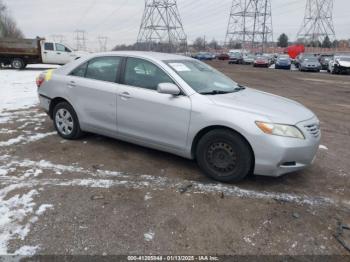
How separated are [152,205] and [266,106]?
6.22ft

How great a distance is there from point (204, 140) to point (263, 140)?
752 millimetres

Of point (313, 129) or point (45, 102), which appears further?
point (45, 102)

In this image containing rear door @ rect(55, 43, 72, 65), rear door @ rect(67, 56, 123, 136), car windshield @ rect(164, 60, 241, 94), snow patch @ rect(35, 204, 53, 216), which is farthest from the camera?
rear door @ rect(55, 43, 72, 65)

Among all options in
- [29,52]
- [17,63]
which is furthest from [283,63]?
[17,63]

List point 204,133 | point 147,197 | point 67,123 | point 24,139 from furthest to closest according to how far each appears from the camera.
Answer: point 24,139
point 67,123
point 204,133
point 147,197

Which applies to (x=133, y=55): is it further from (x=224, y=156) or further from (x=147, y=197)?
(x=147, y=197)

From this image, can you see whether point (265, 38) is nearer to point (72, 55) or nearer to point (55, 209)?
point (72, 55)

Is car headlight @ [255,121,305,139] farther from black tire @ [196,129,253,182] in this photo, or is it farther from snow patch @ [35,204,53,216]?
snow patch @ [35,204,53,216]

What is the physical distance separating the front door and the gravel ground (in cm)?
44

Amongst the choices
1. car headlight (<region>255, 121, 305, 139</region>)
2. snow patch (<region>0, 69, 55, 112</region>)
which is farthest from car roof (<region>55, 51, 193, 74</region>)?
snow patch (<region>0, 69, 55, 112</region>)

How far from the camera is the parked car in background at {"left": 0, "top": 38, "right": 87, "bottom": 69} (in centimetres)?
2325

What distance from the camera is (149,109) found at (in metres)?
4.68

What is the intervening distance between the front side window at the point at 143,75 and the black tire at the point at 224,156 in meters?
1.00

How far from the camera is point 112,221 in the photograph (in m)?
3.39
